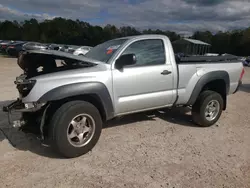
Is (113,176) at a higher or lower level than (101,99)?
lower

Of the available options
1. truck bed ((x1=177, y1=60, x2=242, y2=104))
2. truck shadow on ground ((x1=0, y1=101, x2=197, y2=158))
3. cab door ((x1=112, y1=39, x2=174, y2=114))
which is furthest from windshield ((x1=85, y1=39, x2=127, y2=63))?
truck shadow on ground ((x1=0, y1=101, x2=197, y2=158))

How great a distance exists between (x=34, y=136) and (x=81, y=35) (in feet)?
200

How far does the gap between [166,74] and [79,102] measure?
1.75 metres

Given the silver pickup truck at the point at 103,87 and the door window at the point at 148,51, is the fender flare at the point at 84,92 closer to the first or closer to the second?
the silver pickup truck at the point at 103,87

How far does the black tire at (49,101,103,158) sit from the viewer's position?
3566 millimetres

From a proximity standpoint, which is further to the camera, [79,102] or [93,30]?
[93,30]

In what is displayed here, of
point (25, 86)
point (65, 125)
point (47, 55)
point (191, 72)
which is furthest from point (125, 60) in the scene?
point (191, 72)

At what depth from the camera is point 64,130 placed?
3.61m

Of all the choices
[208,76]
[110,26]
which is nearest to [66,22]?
[110,26]

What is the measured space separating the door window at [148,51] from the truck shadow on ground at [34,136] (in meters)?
1.36

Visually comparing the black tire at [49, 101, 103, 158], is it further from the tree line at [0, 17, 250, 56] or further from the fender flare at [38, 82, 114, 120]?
the tree line at [0, 17, 250, 56]

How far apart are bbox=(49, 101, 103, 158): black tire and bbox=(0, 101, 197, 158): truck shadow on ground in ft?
0.93

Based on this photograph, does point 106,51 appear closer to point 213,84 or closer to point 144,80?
point 144,80

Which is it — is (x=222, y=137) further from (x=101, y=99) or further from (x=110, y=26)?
(x=110, y=26)
